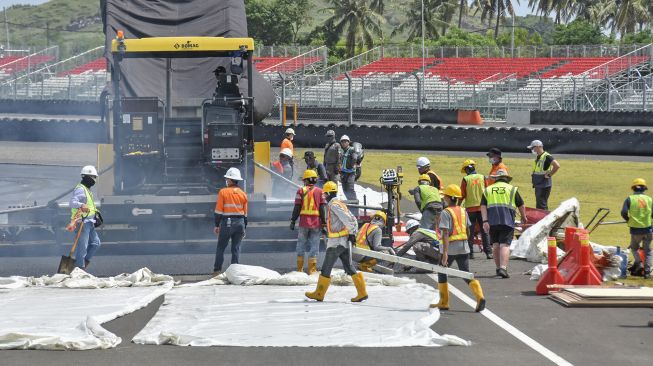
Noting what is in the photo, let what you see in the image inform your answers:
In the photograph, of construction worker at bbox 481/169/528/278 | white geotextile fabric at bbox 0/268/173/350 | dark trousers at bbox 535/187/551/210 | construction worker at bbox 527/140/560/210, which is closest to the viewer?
white geotextile fabric at bbox 0/268/173/350

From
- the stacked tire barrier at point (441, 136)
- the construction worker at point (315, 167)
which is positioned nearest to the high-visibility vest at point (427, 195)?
the construction worker at point (315, 167)

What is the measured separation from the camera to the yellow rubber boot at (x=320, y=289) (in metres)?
14.4

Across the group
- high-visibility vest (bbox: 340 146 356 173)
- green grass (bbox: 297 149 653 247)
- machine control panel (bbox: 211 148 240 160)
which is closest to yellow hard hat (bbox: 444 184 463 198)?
machine control panel (bbox: 211 148 240 160)

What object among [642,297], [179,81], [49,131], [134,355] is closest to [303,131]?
[49,131]

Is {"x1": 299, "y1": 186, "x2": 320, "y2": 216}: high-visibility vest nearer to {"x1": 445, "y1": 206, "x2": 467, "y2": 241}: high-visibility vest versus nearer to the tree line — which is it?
{"x1": 445, "y1": 206, "x2": 467, "y2": 241}: high-visibility vest

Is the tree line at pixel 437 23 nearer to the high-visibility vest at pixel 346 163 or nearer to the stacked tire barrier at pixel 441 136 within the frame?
the stacked tire barrier at pixel 441 136

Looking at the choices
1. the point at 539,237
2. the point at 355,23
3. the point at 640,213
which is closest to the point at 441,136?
the point at 539,237

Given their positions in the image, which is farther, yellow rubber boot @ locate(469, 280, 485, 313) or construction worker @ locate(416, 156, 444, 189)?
construction worker @ locate(416, 156, 444, 189)

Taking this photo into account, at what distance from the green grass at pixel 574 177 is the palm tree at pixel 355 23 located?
68.6 m

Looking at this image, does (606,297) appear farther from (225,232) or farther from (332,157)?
(332,157)

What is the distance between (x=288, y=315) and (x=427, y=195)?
A: 4.94m

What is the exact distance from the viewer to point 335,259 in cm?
1438

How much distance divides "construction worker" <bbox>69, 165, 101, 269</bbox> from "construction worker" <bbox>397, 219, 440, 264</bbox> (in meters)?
4.74

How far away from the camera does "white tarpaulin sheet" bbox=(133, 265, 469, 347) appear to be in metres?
11.8
